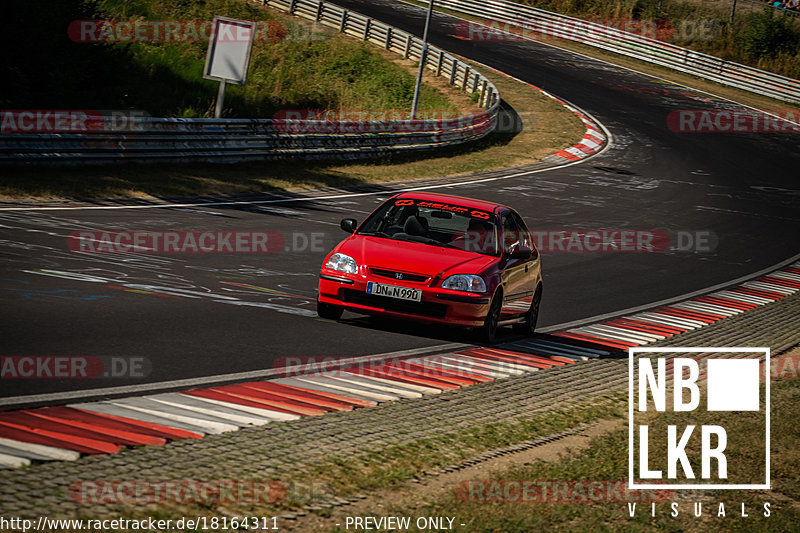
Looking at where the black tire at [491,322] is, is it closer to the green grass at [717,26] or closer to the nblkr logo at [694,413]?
the nblkr logo at [694,413]

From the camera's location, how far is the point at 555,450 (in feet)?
22.7

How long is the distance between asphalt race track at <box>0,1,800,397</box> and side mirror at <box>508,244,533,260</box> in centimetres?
Result: 116

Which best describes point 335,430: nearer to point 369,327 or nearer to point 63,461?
point 63,461

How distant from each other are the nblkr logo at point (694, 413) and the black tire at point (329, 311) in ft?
10.7

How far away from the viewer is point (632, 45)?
6075cm

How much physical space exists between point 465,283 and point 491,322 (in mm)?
685

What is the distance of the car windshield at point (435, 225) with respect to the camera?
37.3 ft

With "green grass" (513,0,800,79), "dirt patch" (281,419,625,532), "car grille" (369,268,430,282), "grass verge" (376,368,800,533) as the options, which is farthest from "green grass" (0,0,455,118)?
"green grass" (513,0,800,79)

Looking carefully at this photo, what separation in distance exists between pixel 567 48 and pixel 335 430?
57809mm

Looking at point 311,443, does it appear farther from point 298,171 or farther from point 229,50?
point 229,50

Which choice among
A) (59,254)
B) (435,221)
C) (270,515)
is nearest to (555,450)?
(270,515)

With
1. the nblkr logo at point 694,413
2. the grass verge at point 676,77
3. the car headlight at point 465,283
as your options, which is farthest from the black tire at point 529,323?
the grass verge at point 676,77

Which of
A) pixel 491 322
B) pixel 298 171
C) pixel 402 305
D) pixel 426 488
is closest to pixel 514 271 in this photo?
pixel 491 322

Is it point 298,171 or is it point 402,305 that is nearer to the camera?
point 402,305
